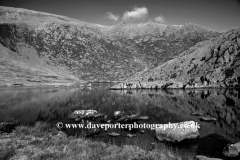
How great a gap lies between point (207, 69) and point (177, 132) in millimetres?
77299

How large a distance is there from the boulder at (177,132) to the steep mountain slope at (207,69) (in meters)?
67.2

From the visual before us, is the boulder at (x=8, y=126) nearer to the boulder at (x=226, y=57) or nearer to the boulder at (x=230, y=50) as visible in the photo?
the boulder at (x=226, y=57)

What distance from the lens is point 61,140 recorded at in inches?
598

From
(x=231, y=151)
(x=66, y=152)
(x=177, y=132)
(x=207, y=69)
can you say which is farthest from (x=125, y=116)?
A: (x=207, y=69)

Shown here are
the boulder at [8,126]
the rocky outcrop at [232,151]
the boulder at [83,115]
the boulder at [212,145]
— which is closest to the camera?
the rocky outcrop at [232,151]

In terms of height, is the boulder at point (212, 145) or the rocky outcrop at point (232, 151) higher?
the rocky outcrop at point (232, 151)

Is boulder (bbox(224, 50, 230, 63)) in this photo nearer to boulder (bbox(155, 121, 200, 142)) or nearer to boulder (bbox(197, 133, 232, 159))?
boulder (bbox(197, 133, 232, 159))

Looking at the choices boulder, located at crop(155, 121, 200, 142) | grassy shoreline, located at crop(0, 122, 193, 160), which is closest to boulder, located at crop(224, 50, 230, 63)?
boulder, located at crop(155, 121, 200, 142)

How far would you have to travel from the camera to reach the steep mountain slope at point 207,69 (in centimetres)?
7331

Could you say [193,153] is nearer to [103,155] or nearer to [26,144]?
[103,155]

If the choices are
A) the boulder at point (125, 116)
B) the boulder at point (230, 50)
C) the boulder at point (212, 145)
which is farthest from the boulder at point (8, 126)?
the boulder at point (230, 50)

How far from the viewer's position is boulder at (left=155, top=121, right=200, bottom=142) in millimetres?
16609

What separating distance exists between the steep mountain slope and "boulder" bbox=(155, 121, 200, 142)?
67170 millimetres

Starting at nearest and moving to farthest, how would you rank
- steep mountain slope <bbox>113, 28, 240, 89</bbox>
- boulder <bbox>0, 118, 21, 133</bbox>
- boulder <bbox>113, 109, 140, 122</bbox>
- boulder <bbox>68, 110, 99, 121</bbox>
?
boulder <bbox>0, 118, 21, 133</bbox> → boulder <bbox>113, 109, 140, 122</bbox> → boulder <bbox>68, 110, 99, 121</bbox> → steep mountain slope <bbox>113, 28, 240, 89</bbox>
